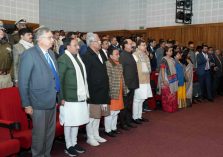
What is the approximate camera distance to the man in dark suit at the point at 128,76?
15.7 ft

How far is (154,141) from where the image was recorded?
14.3 feet

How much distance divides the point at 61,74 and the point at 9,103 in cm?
70

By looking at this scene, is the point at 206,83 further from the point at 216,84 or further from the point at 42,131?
the point at 42,131

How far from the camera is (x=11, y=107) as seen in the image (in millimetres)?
3471

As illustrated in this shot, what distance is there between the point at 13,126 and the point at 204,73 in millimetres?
5984

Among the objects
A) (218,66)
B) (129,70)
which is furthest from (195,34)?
(129,70)

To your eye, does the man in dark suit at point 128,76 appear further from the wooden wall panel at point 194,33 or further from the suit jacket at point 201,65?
the wooden wall panel at point 194,33

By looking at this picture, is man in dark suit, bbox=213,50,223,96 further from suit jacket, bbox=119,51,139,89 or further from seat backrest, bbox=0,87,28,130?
seat backrest, bbox=0,87,28,130

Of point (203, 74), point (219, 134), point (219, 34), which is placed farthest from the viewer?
point (219, 34)

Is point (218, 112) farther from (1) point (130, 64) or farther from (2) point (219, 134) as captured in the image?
(1) point (130, 64)

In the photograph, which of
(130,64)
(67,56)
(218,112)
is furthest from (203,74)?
(67,56)

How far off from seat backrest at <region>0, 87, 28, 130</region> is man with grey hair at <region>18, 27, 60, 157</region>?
515 millimetres

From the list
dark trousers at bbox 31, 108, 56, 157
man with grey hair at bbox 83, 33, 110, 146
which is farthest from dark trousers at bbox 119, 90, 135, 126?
dark trousers at bbox 31, 108, 56, 157

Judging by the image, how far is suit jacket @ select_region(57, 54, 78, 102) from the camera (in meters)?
3.51
